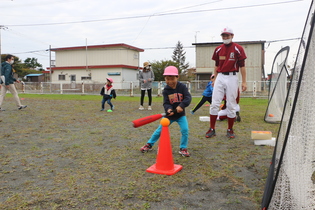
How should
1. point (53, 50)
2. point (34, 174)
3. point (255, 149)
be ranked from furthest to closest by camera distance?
Result: point (53, 50) → point (255, 149) → point (34, 174)

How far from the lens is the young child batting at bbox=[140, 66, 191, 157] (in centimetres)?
404

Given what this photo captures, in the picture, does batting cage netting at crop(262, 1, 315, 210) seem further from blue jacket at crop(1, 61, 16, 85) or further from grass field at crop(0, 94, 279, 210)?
blue jacket at crop(1, 61, 16, 85)

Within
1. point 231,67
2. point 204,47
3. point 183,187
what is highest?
point 204,47

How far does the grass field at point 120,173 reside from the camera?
2.56 m

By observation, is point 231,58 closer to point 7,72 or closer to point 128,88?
point 7,72

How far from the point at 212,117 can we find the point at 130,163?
91.4 inches

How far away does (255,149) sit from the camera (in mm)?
4434

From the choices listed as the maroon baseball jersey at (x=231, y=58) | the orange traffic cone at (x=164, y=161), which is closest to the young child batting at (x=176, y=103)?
the orange traffic cone at (x=164, y=161)

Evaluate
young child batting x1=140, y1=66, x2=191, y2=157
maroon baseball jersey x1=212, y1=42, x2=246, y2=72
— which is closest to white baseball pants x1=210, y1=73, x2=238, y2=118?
A: maroon baseball jersey x1=212, y1=42, x2=246, y2=72

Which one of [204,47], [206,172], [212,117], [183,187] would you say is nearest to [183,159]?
[206,172]

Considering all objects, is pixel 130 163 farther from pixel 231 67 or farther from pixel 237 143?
pixel 231 67

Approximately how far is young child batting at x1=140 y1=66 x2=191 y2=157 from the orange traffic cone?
50cm

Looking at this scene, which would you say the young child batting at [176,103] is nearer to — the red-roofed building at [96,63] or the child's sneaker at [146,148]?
the child's sneaker at [146,148]

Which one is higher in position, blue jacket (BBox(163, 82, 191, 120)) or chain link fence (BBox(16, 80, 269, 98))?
chain link fence (BBox(16, 80, 269, 98))
